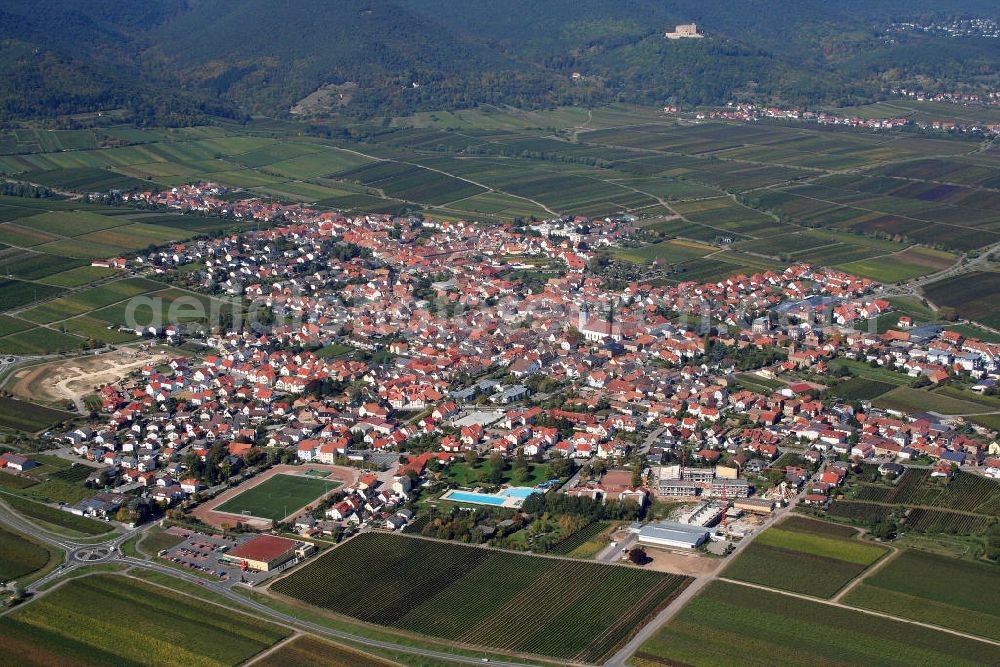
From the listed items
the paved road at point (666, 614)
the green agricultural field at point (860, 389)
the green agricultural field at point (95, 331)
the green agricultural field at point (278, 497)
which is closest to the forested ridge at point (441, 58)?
the green agricultural field at point (95, 331)

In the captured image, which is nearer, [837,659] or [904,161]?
[837,659]

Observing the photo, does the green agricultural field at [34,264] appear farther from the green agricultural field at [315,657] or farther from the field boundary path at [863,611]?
the field boundary path at [863,611]

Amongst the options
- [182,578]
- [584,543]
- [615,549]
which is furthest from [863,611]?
[182,578]

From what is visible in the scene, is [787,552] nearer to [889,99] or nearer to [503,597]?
[503,597]

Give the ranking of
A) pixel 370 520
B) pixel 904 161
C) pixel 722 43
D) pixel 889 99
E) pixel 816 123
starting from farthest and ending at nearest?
pixel 722 43 → pixel 889 99 → pixel 816 123 → pixel 904 161 → pixel 370 520

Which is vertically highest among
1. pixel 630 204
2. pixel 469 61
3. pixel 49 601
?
pixel 469 61

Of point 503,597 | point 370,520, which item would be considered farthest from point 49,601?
point 503,597
